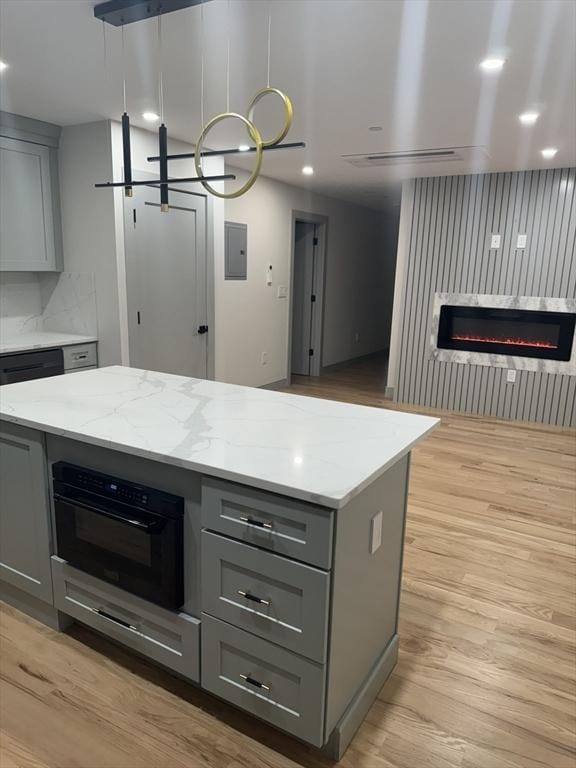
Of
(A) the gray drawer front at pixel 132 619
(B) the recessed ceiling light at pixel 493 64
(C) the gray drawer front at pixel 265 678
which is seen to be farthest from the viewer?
(B) the recessed ceiling light at pixel 493 64

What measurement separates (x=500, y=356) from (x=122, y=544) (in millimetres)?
4783

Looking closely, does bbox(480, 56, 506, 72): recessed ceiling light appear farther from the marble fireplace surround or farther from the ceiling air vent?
the marble fireplace surround

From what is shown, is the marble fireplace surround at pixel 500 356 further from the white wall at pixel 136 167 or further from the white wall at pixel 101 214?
the white wall at pixel 101 214

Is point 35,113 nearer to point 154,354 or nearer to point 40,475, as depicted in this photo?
point 154,354

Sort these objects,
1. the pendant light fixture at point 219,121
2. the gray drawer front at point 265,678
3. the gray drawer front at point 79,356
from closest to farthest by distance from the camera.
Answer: the gray drawer front at point 265,678 < the pendant light fixture at point 219,121 < the gray drawer front at point 79,356

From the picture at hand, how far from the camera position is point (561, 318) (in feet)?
17.6

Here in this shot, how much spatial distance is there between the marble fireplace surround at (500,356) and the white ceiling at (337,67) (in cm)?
158

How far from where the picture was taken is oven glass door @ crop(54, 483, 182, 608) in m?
1.76

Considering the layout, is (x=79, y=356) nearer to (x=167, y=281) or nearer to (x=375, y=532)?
(x=167, y=281)

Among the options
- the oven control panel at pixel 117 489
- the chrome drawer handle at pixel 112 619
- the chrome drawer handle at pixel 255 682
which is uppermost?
the oven control panel at pixel 117 489

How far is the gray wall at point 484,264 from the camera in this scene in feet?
17.3

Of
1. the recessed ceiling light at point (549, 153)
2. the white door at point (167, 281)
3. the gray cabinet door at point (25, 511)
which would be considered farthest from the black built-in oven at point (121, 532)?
the recessed ceiling light at point (549, 153)

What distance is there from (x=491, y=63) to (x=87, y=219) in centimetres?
297

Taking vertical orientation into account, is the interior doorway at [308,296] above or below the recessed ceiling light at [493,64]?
below
